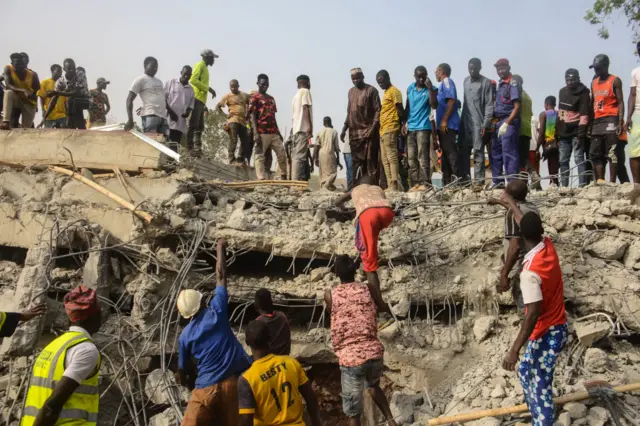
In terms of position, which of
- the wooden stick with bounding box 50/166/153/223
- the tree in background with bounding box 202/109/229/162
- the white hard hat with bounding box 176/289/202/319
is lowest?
the white hard hat with bounding box 176/289/202/319

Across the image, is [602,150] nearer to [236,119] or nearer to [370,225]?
[370,225]

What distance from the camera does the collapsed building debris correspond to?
5.14 meters

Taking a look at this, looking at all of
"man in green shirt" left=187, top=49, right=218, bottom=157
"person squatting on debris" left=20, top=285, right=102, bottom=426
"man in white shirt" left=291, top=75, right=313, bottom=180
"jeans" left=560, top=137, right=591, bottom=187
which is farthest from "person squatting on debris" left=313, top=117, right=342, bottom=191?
"person squatting on debris" left=20, top=285, right=102, bottom=426

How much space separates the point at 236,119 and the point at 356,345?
20.1 ft

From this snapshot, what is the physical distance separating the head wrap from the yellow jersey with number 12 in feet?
3.74

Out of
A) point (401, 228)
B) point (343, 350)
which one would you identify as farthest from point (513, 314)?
point (343, 350)

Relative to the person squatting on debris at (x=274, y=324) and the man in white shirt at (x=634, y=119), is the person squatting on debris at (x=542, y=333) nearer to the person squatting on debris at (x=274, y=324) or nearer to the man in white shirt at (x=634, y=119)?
the person squatting on debris at (x=274, y=324)

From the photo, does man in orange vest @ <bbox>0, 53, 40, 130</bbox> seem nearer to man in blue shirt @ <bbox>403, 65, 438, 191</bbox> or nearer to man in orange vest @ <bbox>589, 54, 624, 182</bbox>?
man in blue shirt @ <bbox>403, 65, 438, 191</bbox>

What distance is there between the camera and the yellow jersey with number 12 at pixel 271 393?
11.3 feet

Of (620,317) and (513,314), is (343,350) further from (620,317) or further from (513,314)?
(620,317)

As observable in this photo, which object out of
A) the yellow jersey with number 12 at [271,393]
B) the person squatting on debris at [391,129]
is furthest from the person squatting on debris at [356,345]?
the person squatting on debris at [391,129]

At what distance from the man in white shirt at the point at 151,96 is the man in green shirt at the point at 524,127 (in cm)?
495

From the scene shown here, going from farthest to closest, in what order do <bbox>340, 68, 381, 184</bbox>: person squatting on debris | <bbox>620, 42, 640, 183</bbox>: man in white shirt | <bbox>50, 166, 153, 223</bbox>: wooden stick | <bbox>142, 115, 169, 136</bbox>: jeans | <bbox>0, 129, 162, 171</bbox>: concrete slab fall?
1. <bbox>142, 115, 169, 136</bbox>: jeans
2. <bbox>340, 68, 381, 184</bbox>: person squatting on debris
3. <bbox>0, 129, 162, 171</bbox>: concrete slab
4. <bbox>620, 42, 640, 183</bbox>: man in white shirt
5. <bbox>50, 166, 153, 223</bbox>: wooden stick

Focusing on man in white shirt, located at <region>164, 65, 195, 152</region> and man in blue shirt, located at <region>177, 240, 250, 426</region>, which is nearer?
man in blue shirt, located at <region>177, 240, 250, 426</region>
